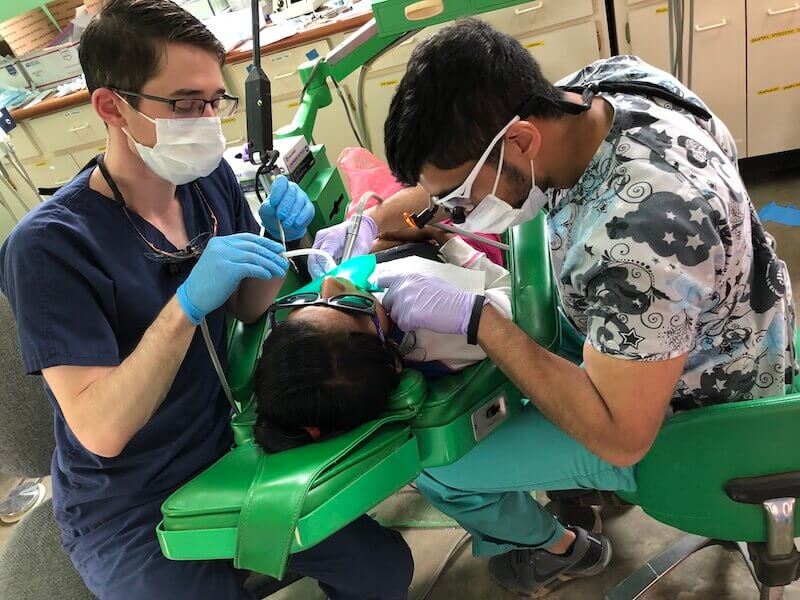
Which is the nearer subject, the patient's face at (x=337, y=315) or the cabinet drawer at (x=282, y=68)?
the patient's face at (x=337, y=315)

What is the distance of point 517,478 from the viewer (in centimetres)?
114

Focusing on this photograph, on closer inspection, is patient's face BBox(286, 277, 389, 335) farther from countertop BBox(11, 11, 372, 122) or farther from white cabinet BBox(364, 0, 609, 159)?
countertop BBox(11, 11, 372, 122)

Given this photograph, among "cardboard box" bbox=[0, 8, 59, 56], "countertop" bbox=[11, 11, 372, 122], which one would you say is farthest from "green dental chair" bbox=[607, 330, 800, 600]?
"cardboard box" bbox=[0, 8, 59, 56]

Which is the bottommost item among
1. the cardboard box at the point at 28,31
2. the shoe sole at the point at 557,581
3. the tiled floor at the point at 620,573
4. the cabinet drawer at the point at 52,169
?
the tiled floor at the point at 620,573

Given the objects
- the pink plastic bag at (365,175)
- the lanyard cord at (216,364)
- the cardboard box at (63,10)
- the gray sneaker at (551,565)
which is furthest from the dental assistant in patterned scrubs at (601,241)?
the cardboard box at (63,10)

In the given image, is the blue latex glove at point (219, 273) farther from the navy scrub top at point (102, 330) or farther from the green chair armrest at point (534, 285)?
the green chair armrest at point (534, 285)

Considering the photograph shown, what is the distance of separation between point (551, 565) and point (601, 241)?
985 millimetres

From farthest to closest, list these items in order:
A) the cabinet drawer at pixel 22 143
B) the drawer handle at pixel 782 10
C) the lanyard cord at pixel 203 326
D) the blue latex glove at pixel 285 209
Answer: the cabinet drawer at pixel 22 143, the drawer handle at pixel 782 10, the blue latex glove at pixel 285 209, the lanyard cord at pixel 203 326

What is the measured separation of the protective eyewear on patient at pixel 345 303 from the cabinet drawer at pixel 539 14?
6.30 ft

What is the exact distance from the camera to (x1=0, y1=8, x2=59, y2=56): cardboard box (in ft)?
11.5

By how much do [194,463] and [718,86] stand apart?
8.67ft

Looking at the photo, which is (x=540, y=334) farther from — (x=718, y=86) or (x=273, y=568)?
(x=718, y=86)

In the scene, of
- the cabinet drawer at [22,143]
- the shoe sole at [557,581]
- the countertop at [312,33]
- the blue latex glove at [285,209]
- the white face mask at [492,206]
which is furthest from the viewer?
the cabinet drawer at [22,143]

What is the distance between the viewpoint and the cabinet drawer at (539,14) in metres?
2.63
